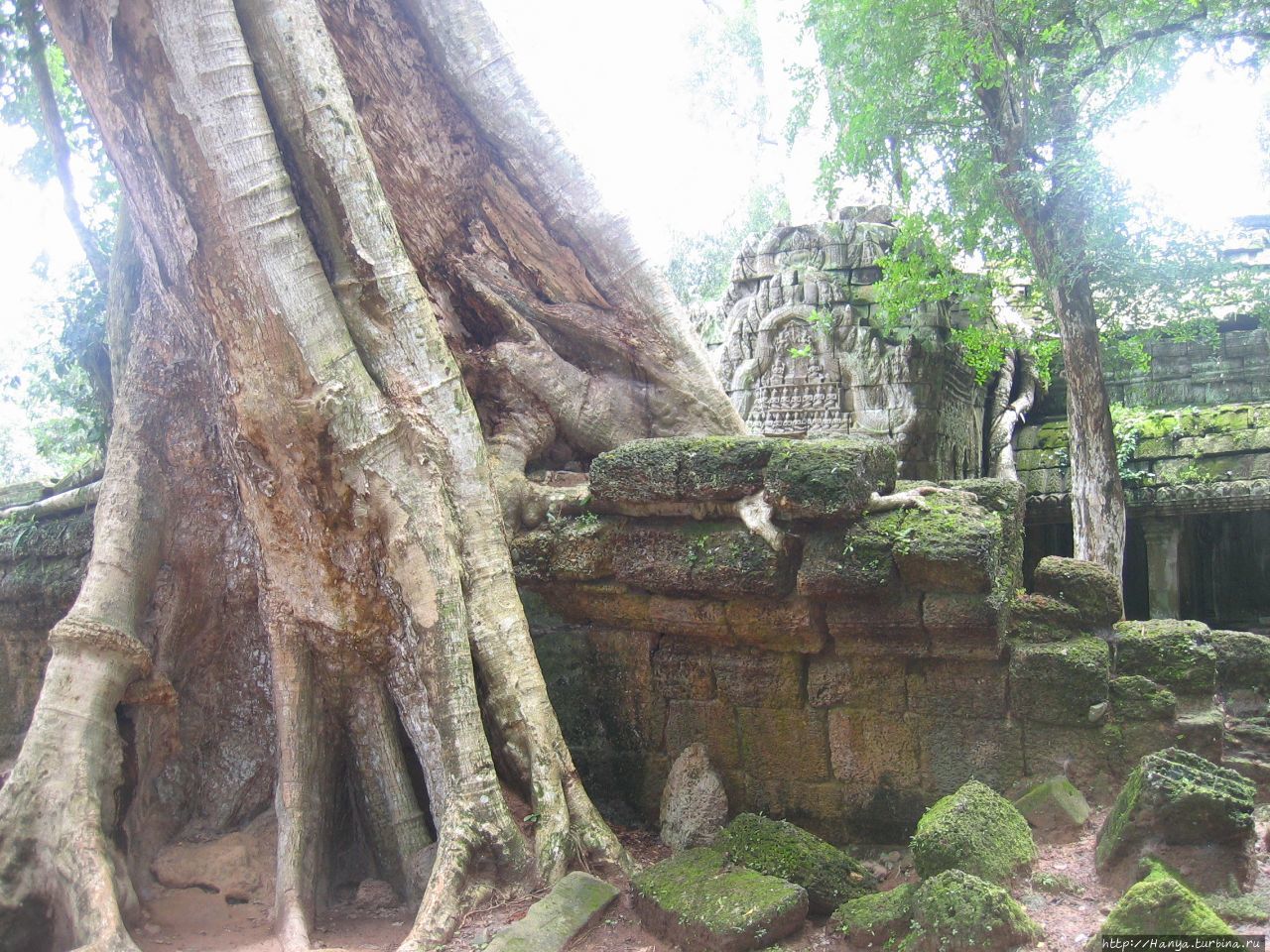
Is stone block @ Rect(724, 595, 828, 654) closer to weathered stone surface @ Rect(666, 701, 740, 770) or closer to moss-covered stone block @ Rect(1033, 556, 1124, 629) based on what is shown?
weathered stone surface @ Rect(666, 701, 740, 770)

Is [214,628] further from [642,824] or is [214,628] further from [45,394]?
[45,394]

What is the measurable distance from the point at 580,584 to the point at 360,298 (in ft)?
4.41

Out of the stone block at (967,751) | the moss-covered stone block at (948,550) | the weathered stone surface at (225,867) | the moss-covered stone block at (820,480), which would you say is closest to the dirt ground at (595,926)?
the weathered stone surface at (225,867)

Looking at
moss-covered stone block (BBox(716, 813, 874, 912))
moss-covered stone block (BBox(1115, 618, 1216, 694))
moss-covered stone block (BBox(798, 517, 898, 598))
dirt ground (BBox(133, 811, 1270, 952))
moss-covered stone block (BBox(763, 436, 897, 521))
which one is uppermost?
moss-covered stone block (BBox(763, 436, 897, 521))

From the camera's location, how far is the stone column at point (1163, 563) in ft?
29.0

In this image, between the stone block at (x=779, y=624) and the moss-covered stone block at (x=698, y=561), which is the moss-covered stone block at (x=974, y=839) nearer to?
the stone block at (x=779, y=624)

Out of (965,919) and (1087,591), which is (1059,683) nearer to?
(1087,591)

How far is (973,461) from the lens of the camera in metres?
10.2

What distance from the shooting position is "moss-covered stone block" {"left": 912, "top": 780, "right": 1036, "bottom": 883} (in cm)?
254

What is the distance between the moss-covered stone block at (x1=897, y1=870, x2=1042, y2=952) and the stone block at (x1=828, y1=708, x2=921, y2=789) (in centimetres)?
88

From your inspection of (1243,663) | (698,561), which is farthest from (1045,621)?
(698,561)

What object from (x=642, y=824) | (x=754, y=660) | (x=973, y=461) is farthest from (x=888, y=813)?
(x=973, y=461)

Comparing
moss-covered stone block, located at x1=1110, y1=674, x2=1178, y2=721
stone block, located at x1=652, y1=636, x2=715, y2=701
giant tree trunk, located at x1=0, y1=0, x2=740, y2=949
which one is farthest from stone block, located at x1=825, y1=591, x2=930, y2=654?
giant tree trunk, located at x1=0, y1=0, x2=740, y2=949

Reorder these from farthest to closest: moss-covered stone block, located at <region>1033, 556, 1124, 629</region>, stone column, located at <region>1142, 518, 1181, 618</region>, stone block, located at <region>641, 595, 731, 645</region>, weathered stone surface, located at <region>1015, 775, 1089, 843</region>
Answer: stone column, located at <region>1142, 518, 1181, 618</region> → stone block, located at <region>641, 595, 731, 645</region> → moss-covered stone block, located at <region>1033, 556, 1124, 629</region> → weathered stone surface, located at <region>1015, 775, 1089, 843</region>
